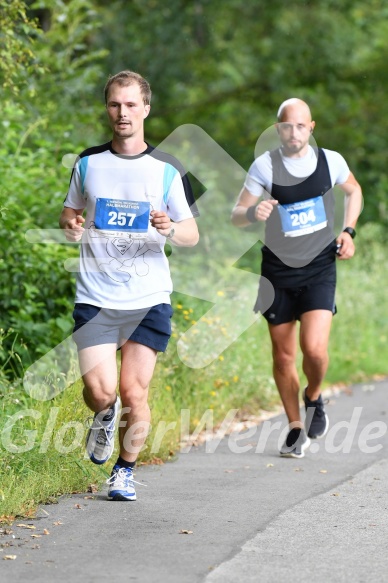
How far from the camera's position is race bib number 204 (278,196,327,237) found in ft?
26.0

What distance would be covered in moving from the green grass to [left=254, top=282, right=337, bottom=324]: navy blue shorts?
40.8 inches

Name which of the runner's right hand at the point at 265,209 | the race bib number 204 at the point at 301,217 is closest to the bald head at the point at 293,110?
the race bib number 204 at the point at 301,217

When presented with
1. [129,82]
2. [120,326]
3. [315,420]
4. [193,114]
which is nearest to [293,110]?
[129,82]

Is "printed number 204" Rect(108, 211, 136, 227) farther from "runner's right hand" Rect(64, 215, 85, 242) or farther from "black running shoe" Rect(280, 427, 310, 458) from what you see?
"black running shoe" Rect(280, 427, 310, 458)

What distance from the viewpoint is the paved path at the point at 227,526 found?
500 cm

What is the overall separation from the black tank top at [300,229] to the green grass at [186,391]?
1.32 metres

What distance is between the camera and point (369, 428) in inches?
376

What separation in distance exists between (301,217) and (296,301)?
597 mm

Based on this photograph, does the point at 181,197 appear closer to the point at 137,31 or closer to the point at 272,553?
the point at 272,553

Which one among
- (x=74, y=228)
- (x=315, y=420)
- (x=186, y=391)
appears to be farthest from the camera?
(x=186, y=391)

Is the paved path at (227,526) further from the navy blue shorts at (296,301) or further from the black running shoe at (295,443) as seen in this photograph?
the navy blue shorts at (296,301)

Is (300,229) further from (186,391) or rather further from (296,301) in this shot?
(186,391)

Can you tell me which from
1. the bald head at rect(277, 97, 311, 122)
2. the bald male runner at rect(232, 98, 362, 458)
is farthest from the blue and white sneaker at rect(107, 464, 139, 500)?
the bald head at rect(277, 97, 311, 122)

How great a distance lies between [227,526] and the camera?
19.4ft
